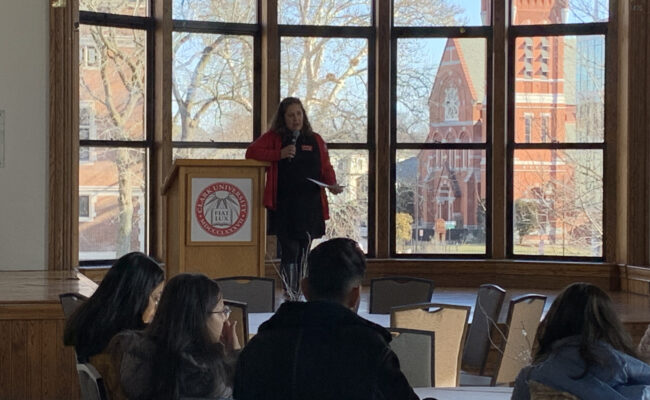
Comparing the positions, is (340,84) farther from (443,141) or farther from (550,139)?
(550,139)

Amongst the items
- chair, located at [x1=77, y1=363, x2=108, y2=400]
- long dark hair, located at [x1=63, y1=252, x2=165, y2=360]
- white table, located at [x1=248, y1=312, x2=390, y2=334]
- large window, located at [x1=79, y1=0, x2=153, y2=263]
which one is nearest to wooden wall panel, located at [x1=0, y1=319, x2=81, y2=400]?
white table, located at [x1=248, y1=312, x2=390, y2=334]

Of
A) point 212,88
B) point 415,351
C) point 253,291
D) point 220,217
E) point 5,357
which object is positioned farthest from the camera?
point 212,88

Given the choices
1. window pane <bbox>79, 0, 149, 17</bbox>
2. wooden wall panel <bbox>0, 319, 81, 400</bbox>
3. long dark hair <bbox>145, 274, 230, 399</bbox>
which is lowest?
wooden wall panel <bbox>0, 319, 81, 400</bbox>

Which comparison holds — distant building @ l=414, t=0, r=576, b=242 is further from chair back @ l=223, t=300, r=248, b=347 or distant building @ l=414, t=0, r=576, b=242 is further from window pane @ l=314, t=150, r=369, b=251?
chair back @ l=223, t=300, r=248, b=347

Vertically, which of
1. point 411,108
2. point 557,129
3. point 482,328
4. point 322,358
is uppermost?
point 411,108

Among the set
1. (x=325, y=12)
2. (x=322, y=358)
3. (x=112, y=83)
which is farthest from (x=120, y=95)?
(x=322, y=358)

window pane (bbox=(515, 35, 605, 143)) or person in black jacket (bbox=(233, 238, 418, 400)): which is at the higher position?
window pane (bbox=(515, 35, 605, 143))

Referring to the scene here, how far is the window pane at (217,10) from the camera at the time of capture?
907cm

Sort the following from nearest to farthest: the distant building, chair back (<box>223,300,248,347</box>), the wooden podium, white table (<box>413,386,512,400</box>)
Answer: white table (<box>413,386,512,400</box>) → chair back (<box>223,300,248,347</box>) → the wooden podium → the distant building

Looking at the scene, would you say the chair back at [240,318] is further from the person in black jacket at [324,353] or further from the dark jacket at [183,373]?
the person in black jacket at [324,353]

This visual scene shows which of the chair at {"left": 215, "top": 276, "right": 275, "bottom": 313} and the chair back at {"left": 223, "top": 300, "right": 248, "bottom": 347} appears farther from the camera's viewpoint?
the chair at {"left": 215, "top": 276, "right": 275, "bottom": 313}

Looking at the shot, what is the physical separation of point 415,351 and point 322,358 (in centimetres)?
154

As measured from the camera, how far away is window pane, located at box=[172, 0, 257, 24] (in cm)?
907

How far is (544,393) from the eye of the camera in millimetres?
2744
